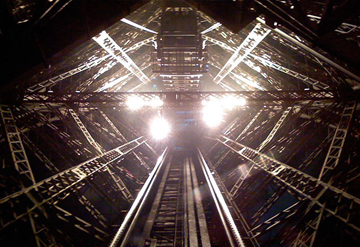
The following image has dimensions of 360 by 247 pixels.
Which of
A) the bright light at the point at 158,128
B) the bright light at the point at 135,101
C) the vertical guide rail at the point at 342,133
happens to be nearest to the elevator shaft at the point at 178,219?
the vertical guide rail at the point at 342,133

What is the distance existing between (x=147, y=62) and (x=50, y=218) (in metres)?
12.6

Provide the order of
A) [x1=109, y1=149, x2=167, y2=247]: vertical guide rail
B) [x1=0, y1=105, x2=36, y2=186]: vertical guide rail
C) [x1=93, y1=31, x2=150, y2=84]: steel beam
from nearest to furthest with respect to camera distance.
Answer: [x1=109, y1=149, x2=167, y2=247]: vertical guide rail
[x1=0, y1=105, x2=36, y2=186]: vertical guide rail
[x1=93, y1=31, x2=150, y2=84]: steel beam

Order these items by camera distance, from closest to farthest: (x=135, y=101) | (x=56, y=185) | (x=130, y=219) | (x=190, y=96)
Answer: (x=56, y=185) → (x=130, y=219) → (x=135, y=101) → (x=190, y=96)

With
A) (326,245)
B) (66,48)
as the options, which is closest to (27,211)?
(66,48)

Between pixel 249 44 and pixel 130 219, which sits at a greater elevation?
pixel 249 44

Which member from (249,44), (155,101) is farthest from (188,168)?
(249,44)

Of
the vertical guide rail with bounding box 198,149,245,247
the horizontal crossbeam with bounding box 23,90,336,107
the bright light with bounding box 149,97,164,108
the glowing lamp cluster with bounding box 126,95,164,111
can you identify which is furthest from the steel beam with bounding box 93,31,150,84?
the vertical guide rail with bounding box 198,149,245,247

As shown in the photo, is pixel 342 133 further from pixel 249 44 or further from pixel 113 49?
pixel 113 49

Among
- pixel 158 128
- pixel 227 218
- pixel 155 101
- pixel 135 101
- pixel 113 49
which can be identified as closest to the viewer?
pixel 227 218

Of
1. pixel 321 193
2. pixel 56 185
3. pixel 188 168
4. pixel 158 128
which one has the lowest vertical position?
pixel 188 168

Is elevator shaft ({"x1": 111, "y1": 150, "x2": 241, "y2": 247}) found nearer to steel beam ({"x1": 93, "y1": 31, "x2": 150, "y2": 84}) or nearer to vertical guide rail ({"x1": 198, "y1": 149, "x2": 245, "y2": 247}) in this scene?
vertical guide rail ({"x1": 198, "y1": 149, "x2": 245, "y2": 247})

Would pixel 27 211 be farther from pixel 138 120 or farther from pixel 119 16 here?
pixel 138 120

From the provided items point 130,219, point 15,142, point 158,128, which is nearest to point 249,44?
point 130,219

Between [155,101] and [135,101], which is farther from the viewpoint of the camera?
[155,101]
